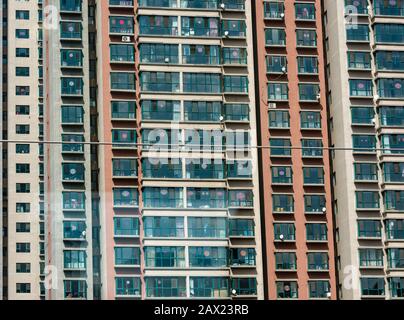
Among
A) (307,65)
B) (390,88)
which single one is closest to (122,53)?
(307,65)

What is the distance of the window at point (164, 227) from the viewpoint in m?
12.3

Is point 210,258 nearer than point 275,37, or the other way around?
point 210,258

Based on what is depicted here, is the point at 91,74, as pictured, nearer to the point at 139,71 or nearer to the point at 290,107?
the point at 139,71

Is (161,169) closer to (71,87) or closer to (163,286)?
(163,286)

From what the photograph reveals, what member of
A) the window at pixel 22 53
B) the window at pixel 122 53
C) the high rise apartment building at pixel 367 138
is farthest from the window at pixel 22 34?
the high rise apartment building at pixel 367 138

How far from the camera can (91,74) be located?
13.3 meters

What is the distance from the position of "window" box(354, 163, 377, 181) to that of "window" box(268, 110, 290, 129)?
1.09 m

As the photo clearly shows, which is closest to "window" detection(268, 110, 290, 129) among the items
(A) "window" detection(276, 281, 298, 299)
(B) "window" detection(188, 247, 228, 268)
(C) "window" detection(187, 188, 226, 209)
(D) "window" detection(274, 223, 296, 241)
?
(C) "window" detection(187, 188, 226, 209)

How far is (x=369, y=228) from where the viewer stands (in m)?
12.8

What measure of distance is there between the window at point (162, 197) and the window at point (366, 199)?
222cm

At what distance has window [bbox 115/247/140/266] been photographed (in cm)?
1202

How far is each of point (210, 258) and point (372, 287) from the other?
2.03 m

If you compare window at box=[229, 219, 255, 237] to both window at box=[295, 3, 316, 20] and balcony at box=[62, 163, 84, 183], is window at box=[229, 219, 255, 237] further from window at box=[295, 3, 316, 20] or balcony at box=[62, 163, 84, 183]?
window at box=[295, 3, 316, 20]

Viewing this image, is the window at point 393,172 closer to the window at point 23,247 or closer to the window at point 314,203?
the window at point 314,203
